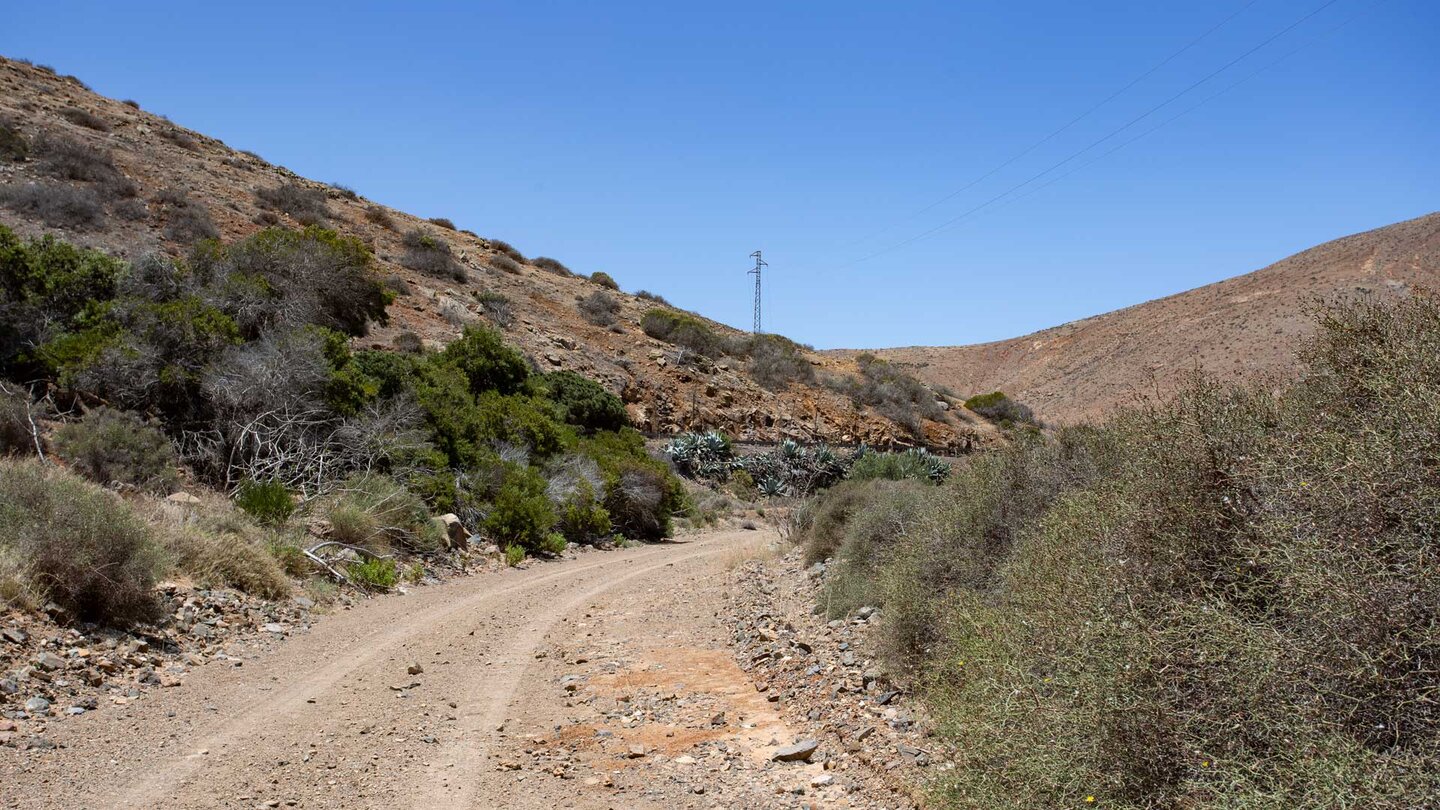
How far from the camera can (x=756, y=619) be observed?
10852mm

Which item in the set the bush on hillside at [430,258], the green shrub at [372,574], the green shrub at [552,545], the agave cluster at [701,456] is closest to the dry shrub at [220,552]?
the green shrub at [372,574]

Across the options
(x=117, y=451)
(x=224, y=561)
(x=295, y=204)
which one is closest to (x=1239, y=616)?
(x=224, y=561)

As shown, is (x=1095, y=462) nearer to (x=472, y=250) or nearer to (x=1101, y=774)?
(x=1101, y=774)

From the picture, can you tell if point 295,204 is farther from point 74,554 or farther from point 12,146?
point 74,554

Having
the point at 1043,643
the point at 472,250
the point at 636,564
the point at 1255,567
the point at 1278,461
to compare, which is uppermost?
the point at 472,250

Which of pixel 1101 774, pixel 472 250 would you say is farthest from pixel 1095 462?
pixel 472 250

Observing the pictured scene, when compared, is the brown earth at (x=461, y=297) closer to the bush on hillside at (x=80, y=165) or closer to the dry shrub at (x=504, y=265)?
the dry shrub at (x=504, y=265)

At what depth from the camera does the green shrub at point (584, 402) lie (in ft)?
91.4

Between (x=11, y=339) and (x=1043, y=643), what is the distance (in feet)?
59.9

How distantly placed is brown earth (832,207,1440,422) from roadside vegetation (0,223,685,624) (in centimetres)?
3759

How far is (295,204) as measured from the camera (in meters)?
36.3

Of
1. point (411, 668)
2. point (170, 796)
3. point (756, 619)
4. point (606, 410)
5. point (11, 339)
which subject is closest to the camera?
point (170, 796)

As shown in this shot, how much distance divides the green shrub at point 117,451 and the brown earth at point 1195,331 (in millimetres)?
45805

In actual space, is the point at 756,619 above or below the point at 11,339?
below
